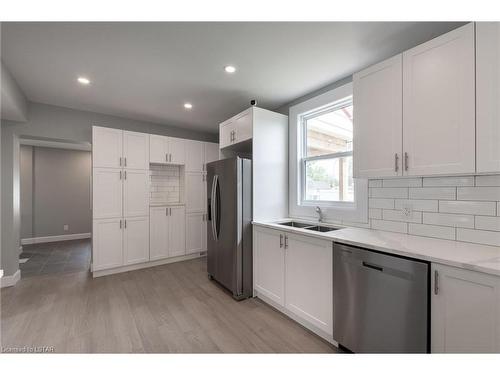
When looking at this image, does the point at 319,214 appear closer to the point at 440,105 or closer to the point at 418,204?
the point at 418,204

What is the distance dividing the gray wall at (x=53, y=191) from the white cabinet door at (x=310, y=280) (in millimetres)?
6207

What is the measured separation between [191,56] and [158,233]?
2.85 meters

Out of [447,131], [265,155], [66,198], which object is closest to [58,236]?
[66,198]

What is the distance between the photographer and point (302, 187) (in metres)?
2.91

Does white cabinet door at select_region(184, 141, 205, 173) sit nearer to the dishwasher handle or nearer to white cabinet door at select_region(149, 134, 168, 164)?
white cabinet door at select_region(149, 134, 168, 164)

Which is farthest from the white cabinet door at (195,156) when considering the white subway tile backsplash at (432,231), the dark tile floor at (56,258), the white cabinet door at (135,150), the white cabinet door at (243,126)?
the white subway tile backsplash at (432,231)

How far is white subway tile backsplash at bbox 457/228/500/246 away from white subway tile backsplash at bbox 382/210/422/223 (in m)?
0.26

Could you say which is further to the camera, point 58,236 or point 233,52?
point 58,236

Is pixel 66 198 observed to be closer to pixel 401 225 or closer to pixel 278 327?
pixel 278 327

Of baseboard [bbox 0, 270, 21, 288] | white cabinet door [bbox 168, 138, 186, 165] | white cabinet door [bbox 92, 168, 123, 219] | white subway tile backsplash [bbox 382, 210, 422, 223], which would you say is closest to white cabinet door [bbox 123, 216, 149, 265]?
white cabinet door [bbox 92, 168, 123, 219]

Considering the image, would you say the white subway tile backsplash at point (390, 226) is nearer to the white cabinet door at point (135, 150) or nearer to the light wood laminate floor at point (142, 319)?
the light wood laminate floor at point (142, 319)

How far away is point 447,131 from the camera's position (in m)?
1.44

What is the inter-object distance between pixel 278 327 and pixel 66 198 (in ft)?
21.1

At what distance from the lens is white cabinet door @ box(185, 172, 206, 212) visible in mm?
4035
